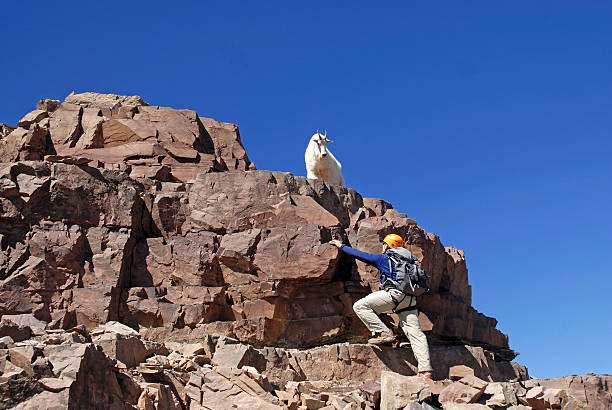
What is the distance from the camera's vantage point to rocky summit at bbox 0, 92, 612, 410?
41.4ft

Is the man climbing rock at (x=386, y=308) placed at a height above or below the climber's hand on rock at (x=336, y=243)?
below

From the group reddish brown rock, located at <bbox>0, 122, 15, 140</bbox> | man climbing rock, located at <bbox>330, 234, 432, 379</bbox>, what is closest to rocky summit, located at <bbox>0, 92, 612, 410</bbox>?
man climbing rock, located at <bbox>330, 234, 432, 379</bbox>

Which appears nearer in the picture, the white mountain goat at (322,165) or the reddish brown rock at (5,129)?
the reddish brown rock at (5,129)

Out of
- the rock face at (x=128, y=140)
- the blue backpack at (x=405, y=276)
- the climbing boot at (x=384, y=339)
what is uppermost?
the rock face at (x=128, y=140)

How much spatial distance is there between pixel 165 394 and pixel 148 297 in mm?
4567

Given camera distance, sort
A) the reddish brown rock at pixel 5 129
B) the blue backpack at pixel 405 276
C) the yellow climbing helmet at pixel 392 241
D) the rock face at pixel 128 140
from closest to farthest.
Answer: the blue backpack at pixel 405 276 → the yellow climbing helmet at pixel 392 241 → the rock face at pixel 128 140 → the reddish brown rock at pixel 5 129


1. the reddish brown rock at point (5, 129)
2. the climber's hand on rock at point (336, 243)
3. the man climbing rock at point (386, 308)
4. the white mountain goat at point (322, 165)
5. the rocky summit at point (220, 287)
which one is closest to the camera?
the rocky summit at point (220, 287)

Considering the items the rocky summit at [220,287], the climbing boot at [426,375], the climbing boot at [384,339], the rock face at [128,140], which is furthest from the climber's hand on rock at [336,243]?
the rock face at [128,140]

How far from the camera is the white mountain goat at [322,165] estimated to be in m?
24.2

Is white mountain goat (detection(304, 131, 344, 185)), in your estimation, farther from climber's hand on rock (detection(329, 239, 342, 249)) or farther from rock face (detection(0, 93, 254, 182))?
climber's hand on rock (detection(329, 239, 342, 249))

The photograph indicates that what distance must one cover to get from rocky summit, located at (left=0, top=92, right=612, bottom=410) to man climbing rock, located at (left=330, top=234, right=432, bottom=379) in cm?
68

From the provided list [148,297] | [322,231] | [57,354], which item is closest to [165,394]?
[57,354]

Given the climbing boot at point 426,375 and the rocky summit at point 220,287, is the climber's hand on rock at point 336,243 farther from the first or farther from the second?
the climbing boot at point 426,375

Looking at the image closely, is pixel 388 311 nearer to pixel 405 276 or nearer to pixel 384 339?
pixel 384 339
